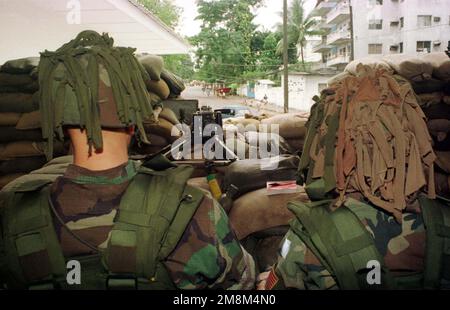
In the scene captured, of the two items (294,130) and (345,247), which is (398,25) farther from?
(345,247)

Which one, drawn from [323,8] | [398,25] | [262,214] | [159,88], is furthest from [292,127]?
[323,8]

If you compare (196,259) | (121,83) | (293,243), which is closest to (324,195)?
(293,243)

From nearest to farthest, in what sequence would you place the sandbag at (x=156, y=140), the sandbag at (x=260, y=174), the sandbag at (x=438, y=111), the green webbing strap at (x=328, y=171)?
the green webbing strap at (x=328, y=171), the sandbag at (x=260, y=174), the sandbag at (x=438, y=111), the sandbag at (x=156, y=140)

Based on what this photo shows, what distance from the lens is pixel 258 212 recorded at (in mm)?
2703

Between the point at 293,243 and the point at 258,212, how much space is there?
113 centimetres

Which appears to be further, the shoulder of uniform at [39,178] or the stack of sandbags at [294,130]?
the stack of sandbags at [294,130]

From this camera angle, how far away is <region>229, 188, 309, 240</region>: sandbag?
2678 millimetres

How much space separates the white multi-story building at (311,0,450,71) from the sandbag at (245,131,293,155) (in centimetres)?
694

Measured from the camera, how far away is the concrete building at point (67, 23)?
3682 millimetres

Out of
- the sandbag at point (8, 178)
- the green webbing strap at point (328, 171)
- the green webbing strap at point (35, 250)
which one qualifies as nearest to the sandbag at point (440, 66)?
the green webbing strap at point (328, 171)

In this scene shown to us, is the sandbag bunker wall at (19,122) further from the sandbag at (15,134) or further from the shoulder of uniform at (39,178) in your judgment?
the shoulder of uniform at (39,178)

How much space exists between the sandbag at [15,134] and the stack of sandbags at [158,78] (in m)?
1.18

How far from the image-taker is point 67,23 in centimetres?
424

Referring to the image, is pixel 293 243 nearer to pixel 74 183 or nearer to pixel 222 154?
pixel 74 183
